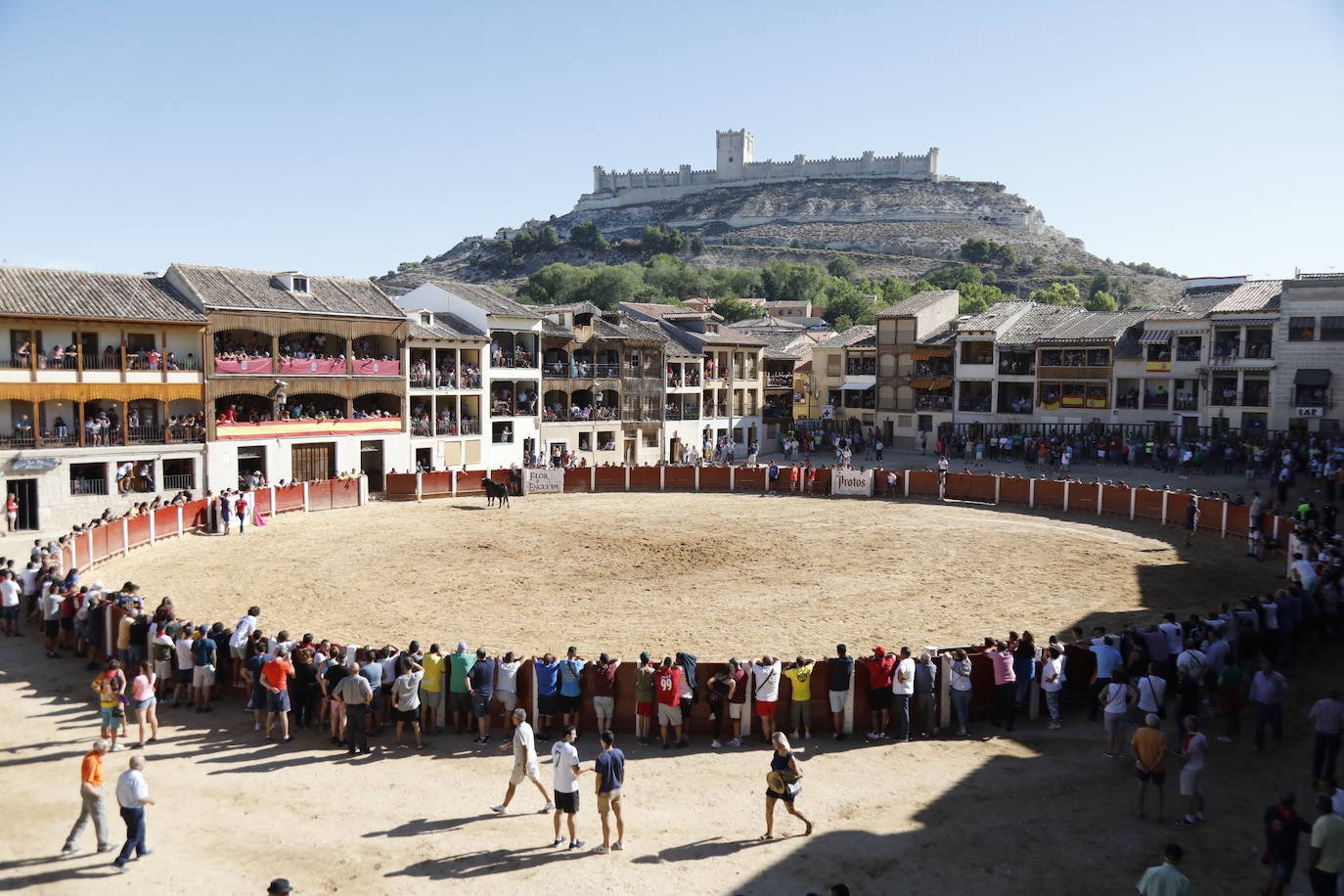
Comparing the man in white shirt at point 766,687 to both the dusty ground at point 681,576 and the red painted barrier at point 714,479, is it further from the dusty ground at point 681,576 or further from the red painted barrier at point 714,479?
the red painted barrier at point 714,479

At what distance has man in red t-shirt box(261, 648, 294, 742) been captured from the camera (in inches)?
608

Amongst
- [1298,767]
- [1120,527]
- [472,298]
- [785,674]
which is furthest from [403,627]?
[472,298]

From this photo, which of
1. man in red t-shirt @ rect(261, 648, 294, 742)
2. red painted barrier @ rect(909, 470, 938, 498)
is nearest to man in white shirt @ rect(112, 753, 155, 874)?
man in red t-shirt @ rect(261, 648, 294, 742)

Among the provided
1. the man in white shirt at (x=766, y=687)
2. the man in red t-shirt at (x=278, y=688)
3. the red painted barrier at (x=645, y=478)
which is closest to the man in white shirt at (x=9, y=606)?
the man in red t-shirt at (x=278, y=688)

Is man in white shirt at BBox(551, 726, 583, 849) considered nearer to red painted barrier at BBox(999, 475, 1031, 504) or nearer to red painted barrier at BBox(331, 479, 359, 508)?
red painted barrier at BBox(331, 479, 359, 508)

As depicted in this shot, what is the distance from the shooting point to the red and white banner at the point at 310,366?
4316 cm

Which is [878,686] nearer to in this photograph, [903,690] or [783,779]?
[903,690]

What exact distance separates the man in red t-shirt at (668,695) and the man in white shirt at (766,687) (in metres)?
1.17

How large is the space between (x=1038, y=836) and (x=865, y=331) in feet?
196

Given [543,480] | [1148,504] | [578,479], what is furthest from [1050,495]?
[543,480]

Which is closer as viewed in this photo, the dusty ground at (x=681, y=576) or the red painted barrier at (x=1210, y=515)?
the dusty ground at (x=681, y=576)

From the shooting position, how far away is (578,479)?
46.6 metres

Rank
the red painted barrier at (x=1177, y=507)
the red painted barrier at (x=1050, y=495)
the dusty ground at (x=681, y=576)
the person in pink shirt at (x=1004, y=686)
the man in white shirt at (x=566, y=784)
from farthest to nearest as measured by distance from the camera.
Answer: the red painted barrier at (x=1050, y=495) → the red painted barrier at (x=1177, y=507) → the dusty ground at (x=681, y=576) → the person in pink shirt at (x=1004, y=686) → the man in white shirt at (x=566, y=784)

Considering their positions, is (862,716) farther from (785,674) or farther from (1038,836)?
(1038,836)
